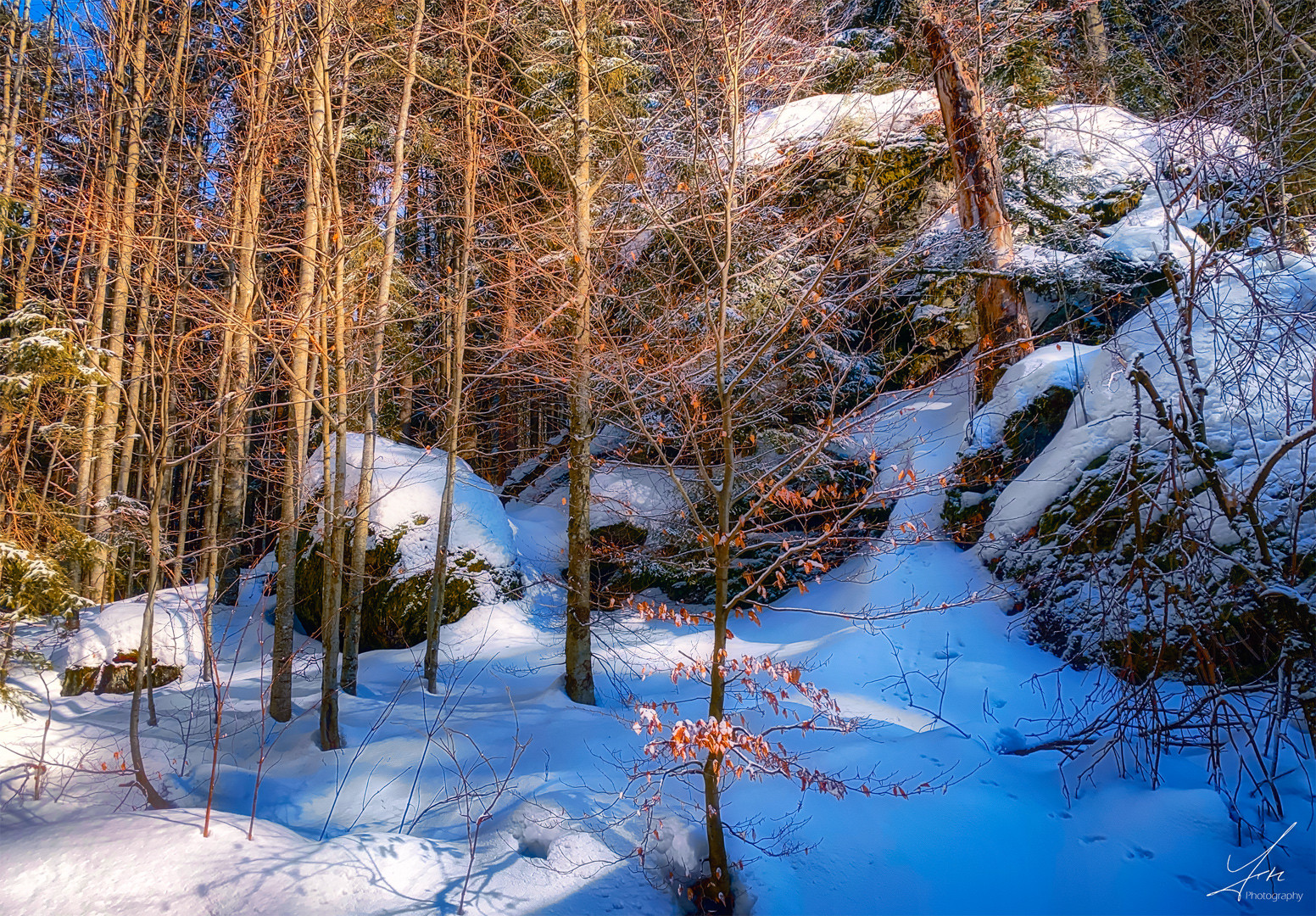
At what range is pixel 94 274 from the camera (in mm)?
11117

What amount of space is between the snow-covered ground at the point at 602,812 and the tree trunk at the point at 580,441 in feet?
1.30

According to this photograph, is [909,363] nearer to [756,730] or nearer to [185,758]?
[756,730]

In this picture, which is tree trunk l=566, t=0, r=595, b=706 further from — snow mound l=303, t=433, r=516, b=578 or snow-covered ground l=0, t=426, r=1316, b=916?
snow mound l=303, t=433, r=516, b=578

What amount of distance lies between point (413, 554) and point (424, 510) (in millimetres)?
732

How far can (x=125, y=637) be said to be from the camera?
7863mm

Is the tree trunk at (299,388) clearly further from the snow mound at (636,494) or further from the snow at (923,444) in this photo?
the snow at (923,444)

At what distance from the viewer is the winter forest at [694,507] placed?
3.47 m

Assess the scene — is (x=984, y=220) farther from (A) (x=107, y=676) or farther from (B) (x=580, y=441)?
(A) (x=107, y=676)

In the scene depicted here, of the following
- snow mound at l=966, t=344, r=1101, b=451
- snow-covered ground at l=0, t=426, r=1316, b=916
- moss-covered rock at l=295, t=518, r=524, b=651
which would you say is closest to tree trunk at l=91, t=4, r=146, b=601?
moss-covered rock at l=295, t=518, r=524, b=651

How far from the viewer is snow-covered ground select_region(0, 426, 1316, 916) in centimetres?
331

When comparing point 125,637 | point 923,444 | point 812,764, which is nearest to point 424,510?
point 125,637

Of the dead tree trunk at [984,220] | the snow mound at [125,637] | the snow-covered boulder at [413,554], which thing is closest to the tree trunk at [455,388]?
the snow-covered boulder at [413,554]

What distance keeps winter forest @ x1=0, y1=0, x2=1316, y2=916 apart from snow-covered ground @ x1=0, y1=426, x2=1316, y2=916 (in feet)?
0.11

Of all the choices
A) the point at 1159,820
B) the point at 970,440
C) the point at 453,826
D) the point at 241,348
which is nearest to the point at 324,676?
the point at 453,826
